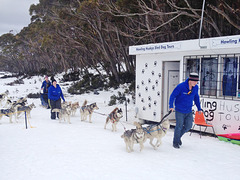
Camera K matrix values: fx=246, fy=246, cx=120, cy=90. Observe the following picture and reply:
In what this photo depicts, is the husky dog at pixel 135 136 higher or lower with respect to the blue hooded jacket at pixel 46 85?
lower

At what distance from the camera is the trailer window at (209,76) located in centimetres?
794

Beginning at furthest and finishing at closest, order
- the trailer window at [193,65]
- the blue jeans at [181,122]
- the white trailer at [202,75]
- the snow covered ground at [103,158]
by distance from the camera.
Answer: the trailer window at [193,65]
the white trailer at [202,75]
the blue jeans at [181,122]
the snow covered ground at [103,158]

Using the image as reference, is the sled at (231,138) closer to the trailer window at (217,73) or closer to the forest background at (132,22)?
the trailer window at (217,73)

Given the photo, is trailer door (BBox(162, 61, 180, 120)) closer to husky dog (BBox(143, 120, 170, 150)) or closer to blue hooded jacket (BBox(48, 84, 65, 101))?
husky dog (BBox(143, 120, 170, 150))

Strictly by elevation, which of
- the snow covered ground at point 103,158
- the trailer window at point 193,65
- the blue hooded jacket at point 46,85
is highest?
the trailer window at point 193,65

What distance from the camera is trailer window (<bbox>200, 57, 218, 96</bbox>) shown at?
26.1 ft

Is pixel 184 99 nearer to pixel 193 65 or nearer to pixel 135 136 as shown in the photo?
pixel 135 136

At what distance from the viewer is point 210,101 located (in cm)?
Result: 794

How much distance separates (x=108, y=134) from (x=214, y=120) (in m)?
3.48

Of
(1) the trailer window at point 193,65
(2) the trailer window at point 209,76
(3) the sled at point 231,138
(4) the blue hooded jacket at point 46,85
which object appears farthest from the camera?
(4) the blue hooded jacket at point 46,85

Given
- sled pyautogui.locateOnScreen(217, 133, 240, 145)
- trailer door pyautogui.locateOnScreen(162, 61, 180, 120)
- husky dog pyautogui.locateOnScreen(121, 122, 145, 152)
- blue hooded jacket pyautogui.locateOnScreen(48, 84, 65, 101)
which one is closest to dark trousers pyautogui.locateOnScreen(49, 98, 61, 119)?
blue hooded jacket pyautogui.locateOnScreen(48, 84, 65, 101)

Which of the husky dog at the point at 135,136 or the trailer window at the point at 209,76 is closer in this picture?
the husky dog at the point at 135,136

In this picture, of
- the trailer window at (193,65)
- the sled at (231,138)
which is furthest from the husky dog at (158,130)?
the trailer window at (193,65)

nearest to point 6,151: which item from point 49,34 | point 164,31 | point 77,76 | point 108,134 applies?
point 108,134
